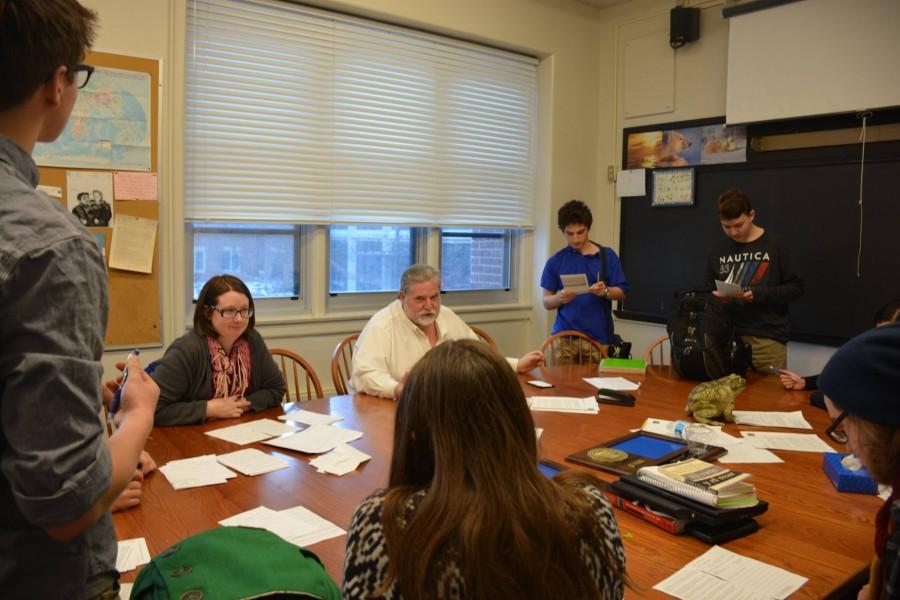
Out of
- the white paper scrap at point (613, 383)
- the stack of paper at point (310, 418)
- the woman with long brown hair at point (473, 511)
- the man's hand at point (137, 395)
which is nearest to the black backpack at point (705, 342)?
the white paper scrap at point (613, 383)

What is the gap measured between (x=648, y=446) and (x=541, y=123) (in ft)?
12.0

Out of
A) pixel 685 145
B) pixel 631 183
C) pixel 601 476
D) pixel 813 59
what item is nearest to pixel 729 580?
pixel 601 476

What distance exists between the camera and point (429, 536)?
96 centimetres

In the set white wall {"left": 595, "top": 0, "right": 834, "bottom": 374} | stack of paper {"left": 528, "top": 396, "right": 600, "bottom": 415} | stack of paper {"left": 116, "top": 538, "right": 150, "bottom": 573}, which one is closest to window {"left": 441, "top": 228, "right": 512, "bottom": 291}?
white wall {"left": 595, "top": 0, "right": 834, "bottom": 374}

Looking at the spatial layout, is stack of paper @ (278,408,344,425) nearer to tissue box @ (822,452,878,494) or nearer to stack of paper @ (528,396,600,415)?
stack of paper @ (528,396,600,415)

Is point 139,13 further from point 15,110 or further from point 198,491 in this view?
point 15,110

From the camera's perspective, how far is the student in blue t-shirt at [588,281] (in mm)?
4246

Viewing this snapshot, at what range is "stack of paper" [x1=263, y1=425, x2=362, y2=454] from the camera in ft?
7.07

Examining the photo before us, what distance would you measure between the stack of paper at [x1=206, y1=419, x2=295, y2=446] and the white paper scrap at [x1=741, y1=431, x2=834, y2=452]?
161 cm

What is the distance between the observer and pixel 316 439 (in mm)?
2244

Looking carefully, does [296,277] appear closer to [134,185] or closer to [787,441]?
[134,185]

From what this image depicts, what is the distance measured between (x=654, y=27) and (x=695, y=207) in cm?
143

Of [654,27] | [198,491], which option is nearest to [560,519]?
[198,491]

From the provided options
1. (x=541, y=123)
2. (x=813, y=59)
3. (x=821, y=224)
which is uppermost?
(x=813, y=59)
